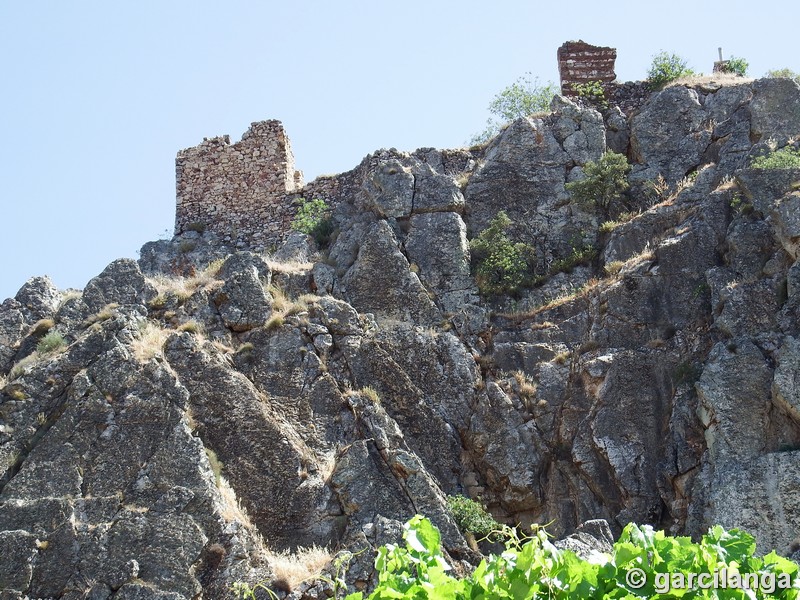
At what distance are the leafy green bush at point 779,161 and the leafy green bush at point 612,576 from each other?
580 inches

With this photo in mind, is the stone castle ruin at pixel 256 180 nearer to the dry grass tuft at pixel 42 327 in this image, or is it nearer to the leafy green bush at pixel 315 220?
the leafy green bush at pixel 315 220

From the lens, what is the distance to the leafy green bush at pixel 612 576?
9.78 metres

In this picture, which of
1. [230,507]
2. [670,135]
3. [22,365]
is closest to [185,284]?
[22,365]

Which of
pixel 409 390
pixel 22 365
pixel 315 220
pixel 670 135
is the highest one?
pixel 670 135

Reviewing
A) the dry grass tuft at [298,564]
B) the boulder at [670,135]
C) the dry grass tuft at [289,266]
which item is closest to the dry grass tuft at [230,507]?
the dry grass tuft at [298,564]

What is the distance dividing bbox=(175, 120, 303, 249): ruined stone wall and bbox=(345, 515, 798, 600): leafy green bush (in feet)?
68.1

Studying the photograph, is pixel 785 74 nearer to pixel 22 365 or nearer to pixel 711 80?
pixel 711 80

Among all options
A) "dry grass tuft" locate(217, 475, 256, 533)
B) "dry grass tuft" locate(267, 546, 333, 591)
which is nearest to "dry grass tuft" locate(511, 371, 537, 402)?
"dry grass tuft" locate(267, 546, 333, 591)

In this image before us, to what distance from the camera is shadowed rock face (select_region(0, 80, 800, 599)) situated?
19.2m

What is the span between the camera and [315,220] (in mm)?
28203

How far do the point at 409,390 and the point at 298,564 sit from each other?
15.6 feet

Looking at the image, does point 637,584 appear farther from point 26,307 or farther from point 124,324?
point 26,307

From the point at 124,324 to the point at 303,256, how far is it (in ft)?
16.2

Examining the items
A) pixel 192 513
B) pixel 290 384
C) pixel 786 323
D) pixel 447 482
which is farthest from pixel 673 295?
pixel 192 513
